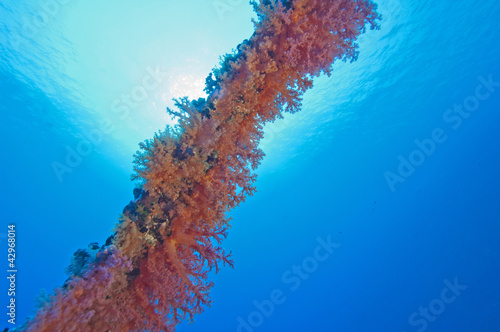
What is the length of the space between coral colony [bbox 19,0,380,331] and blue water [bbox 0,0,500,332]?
18.4m

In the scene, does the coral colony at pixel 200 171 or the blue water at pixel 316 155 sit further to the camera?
the blue water at pixel 316 155

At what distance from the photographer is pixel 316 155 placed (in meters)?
44.5

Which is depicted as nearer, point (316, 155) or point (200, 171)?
point (200, 171)

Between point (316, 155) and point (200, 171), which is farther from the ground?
point (316, 155)

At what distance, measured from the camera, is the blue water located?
21203mm

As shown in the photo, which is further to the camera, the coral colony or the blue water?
the blue water

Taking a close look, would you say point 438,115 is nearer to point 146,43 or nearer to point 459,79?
point 459,79

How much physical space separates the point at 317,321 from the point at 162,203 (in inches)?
2136

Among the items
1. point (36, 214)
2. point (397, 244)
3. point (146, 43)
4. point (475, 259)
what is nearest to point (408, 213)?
point (397, 244)

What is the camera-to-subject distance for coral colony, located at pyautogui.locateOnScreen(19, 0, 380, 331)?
2662 millimetres

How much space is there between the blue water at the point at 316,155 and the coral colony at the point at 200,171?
18.4m

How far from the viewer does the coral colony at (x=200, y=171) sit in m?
2.66

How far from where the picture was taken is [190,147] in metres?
2.85

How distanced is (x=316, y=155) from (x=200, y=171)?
4397 centimetres
